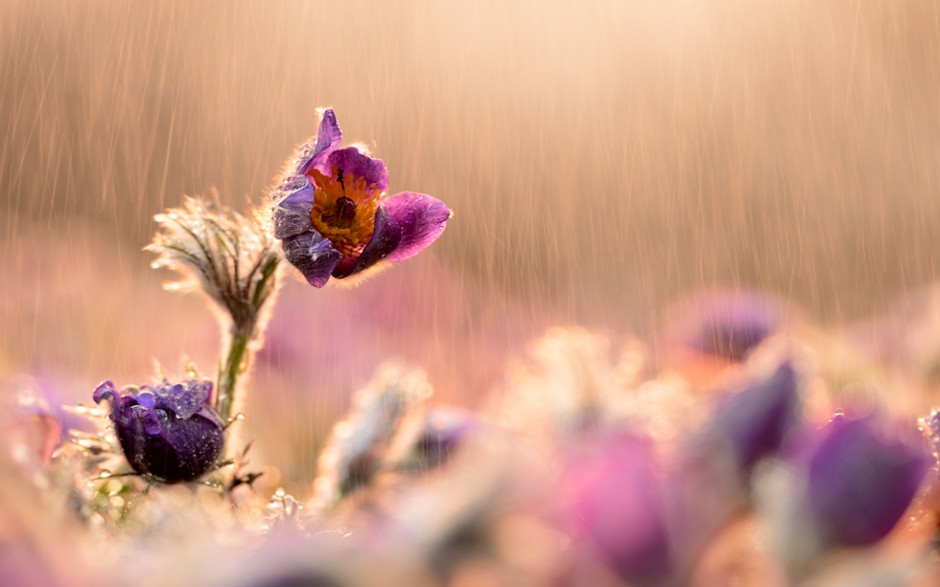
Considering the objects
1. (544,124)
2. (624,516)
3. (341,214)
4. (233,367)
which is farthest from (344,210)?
(544,124)

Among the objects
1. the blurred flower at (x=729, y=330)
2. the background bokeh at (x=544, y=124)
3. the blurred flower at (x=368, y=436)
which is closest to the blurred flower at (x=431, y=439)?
the blurred flower at (x=368, y=436)

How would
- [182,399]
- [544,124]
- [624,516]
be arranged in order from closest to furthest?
1. [624,516]
2. [182,399]
3. [544,124]

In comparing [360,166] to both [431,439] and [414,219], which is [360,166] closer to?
[414,219]

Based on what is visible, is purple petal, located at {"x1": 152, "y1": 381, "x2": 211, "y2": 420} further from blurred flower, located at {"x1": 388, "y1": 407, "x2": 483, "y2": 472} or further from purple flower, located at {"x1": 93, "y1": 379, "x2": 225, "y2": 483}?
blurred flower, located at {"x1": 388, "y1": 407, "x2": 483, "y2": 472}

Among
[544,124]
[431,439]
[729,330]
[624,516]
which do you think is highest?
[544,124]

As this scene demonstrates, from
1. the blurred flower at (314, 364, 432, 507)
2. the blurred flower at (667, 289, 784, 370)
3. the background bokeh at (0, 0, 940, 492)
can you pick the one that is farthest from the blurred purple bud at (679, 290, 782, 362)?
the background bokeh at (0, 0, 940, 492)

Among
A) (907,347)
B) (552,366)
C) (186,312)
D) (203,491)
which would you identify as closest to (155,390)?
(203,491)
